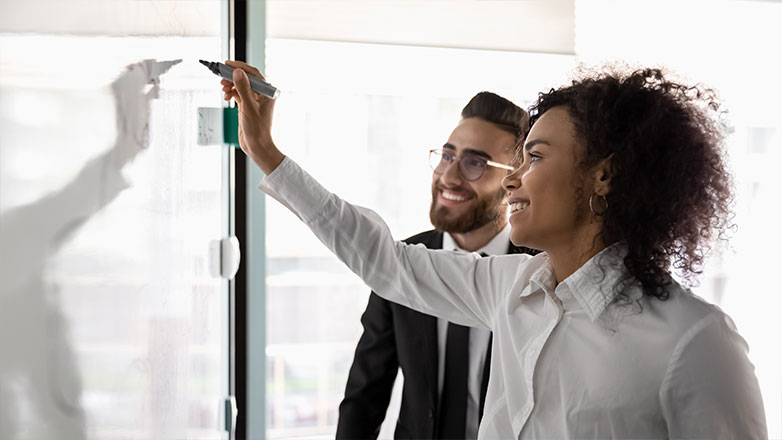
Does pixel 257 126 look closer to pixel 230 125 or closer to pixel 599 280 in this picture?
pixel 230 125

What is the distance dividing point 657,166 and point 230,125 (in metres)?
0.73

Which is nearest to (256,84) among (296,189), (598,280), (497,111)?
(296,189)

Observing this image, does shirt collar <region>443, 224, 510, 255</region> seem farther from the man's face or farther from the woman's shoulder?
the woman's shoulder

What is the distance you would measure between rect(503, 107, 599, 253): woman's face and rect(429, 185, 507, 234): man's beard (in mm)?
472

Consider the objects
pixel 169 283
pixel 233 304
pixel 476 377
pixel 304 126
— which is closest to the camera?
pixel 169 283

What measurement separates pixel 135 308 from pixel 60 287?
0.78ft

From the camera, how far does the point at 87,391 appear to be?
57cm

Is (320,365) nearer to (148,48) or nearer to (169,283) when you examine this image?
(169,283)

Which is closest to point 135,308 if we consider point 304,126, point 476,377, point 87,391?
point 87,391

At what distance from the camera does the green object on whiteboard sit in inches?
47.0

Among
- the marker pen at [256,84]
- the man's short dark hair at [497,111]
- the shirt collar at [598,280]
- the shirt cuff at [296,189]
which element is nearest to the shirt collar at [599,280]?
the shirt collar at [598,280]

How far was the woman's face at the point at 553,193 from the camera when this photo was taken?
96cm

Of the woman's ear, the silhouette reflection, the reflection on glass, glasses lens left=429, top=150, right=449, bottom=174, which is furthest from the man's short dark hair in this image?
the silhouette reflection

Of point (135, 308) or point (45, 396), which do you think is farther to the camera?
point (135, 308)
